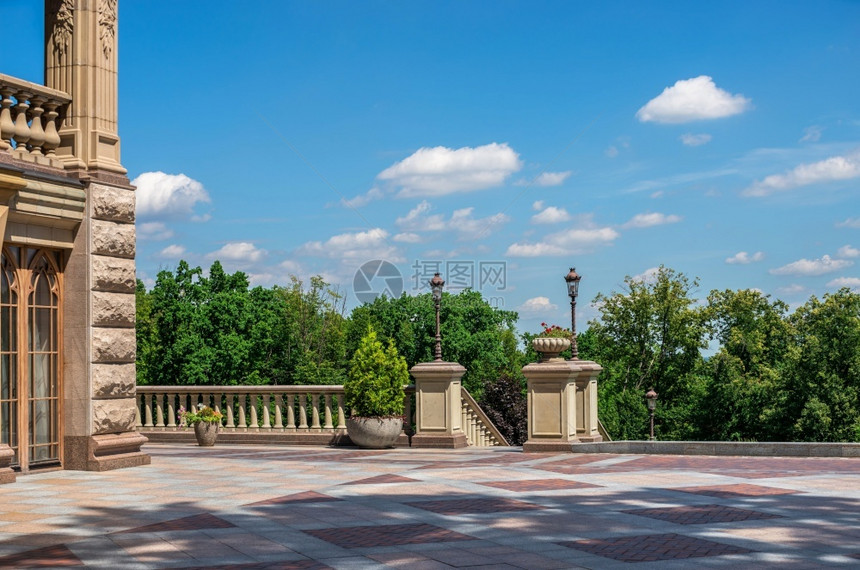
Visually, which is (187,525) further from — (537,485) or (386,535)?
(537,485)

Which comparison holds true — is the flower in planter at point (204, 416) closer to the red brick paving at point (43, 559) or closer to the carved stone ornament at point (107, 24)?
the carved stone ornament at point (107, 24)

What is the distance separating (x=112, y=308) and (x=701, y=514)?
29.0 feet

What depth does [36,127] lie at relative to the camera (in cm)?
1357

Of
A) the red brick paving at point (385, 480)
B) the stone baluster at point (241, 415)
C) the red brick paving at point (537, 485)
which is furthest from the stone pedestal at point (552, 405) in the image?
the stone baluster at point (241, 415)

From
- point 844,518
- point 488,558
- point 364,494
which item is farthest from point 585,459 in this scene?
point 488,558

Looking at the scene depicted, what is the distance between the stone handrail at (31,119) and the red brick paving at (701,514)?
9.30 m

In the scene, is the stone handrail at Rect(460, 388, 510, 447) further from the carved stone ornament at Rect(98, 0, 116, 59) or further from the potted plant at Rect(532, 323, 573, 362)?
the carved stone ornament at Rect(98, 0, 116, 59)

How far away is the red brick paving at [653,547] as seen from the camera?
7.55 meters

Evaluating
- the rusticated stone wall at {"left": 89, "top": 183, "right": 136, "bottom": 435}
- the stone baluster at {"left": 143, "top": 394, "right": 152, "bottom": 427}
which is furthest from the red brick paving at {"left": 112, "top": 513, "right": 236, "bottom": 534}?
the stone baluster at {"left": 143, "top": 394, "right": 152, "bottom": 427}

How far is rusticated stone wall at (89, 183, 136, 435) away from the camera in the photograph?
13.8 m

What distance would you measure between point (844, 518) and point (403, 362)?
10.3m

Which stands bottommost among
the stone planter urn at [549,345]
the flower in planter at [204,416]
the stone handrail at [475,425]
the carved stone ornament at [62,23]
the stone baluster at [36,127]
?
the stone handrail at [475,425]

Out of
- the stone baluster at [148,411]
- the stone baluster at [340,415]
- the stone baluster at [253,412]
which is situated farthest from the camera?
the stone baluster at [148,411]

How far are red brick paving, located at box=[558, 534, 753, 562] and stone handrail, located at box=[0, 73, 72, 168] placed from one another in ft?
30.6
